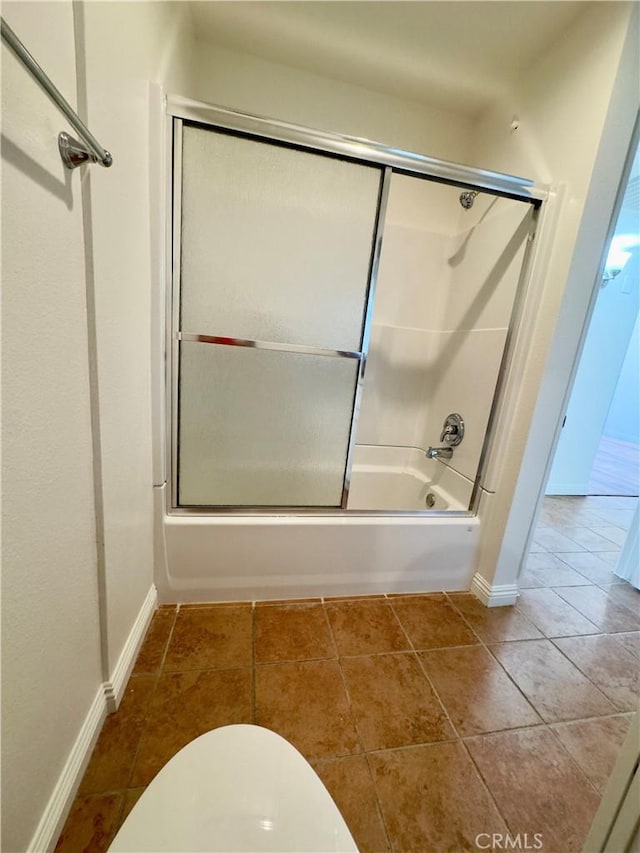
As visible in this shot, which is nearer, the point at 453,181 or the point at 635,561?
the point at 453,181

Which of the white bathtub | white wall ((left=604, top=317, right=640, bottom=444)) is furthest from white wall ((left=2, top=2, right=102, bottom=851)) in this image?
white wall ((left=604, top=317, right=640, bottom=444))

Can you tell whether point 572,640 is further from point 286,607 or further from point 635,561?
point 286,607

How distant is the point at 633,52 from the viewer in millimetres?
1144

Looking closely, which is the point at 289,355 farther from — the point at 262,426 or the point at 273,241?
the point at 273,241

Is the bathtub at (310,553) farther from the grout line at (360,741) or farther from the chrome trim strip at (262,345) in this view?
the chrome trim strip at (262,345)

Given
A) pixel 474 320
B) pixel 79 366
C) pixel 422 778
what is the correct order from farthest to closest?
pixel 474 320 → pixel 422 778 → pixel 79 366

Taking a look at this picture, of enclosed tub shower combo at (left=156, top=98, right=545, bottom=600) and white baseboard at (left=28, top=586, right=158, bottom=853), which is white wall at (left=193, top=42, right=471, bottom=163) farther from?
white baseboard at (left=28, top=586, right=158, bottom=853)

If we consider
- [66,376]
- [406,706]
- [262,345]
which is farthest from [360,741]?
[262,345]

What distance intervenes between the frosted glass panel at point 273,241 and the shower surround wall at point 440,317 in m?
0.74

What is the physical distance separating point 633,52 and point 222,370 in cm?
185

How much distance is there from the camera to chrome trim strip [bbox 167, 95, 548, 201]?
42.7 inches

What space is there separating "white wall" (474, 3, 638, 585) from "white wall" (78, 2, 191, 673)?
151 cm

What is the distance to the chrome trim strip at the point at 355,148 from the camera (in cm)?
108

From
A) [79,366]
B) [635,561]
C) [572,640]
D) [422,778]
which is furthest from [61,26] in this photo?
[635,561]
